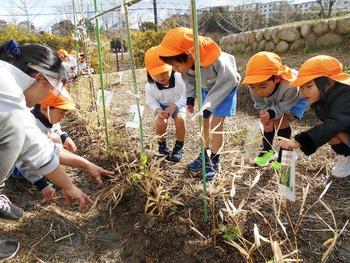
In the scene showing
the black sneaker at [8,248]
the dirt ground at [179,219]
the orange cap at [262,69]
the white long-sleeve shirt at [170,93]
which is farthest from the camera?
the white long-sleeve shirt at [170,93]

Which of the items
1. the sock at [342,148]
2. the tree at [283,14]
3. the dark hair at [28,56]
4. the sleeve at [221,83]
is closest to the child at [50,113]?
the dark hair at [28,56]

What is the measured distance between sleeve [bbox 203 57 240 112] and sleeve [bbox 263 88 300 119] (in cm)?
30

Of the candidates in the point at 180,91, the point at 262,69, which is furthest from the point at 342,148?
the point at 180,91

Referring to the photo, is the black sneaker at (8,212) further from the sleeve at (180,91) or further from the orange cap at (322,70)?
the orange cap at (322,70)

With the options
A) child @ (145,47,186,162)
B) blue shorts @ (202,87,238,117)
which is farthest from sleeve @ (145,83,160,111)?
blue shorts @ (202,87,238,117)

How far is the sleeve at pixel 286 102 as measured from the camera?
220 cm

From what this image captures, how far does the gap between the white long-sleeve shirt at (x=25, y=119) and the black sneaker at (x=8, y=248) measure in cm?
47

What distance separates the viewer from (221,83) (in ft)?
7.08

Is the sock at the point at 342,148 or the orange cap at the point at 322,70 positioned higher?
the orange cap at the point at 322,70

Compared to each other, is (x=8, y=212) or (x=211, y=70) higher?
(x=211, y=70)

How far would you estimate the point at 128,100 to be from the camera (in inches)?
193

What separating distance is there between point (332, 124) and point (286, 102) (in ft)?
1.56

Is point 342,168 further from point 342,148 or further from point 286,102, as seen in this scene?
point 286,102

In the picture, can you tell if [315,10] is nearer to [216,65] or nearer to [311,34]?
[311,34]
